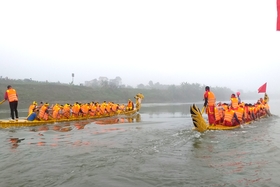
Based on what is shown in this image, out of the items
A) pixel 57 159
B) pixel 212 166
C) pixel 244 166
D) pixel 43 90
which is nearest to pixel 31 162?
pixel 57 159

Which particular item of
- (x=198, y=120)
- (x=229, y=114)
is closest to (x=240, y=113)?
(x=229, y=114)

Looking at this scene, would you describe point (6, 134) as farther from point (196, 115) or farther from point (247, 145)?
point (247, 145)

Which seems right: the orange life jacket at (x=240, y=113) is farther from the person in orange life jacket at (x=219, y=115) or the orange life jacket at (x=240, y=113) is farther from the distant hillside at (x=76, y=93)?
the distant hillside at (x=76, y=93)

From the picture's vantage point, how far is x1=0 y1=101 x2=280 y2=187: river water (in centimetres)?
580

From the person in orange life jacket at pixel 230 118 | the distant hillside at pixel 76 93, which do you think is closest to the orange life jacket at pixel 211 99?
the person in orange life jacket at pixel 230 118

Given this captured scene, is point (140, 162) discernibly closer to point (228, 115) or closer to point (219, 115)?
point (219, 115)

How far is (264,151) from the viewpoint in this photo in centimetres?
872

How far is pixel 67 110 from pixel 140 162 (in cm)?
1248

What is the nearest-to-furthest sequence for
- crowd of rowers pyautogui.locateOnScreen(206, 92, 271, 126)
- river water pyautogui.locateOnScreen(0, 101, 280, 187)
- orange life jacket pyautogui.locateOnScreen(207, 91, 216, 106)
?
river water pyautogui.locateOnScreen(0, 101, 280, 187) < orange life jacket pyautogui.locateOnScreen(207, 91, 216, 106) < crowd of rowers pyautogui.locateOnScreen(206, 92, 271, 126)

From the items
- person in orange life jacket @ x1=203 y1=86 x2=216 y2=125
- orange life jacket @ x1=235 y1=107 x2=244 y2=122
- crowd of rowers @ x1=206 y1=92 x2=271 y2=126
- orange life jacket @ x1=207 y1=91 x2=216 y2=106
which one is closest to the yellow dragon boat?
person in orange life jacket @ x1=203 y1=86 x2=216 y2=125

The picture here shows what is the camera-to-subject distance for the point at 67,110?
18.6 m

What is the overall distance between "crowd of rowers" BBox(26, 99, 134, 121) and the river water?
17.3ft

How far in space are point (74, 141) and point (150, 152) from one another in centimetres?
352

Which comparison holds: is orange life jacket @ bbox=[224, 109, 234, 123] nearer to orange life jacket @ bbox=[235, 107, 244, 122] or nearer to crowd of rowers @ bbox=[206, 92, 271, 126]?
crowd of rowers @ bbox=[206, 92, 271, 126]
